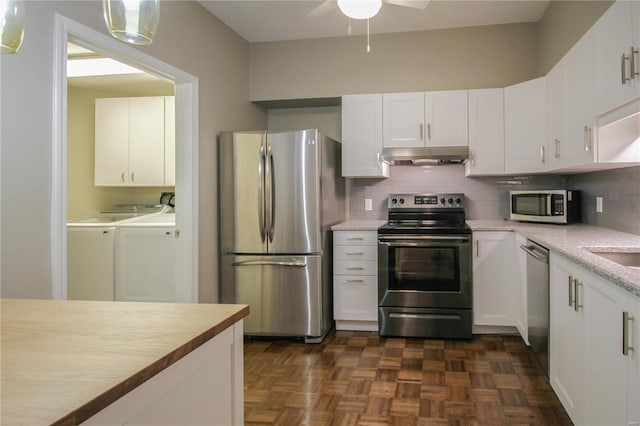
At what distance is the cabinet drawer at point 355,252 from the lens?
4.11 metres

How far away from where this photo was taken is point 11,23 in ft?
3.68

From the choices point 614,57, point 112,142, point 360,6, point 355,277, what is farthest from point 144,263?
point 614,57

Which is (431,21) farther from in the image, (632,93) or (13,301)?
(13,301)

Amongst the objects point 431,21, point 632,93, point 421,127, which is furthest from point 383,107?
point 632,93

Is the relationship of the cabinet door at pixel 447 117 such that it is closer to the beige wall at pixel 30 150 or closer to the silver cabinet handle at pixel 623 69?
the silver cabinet handle at pixel 623 69

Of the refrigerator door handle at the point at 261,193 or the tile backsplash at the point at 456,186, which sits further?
the tile backsplash at the point at 456,186

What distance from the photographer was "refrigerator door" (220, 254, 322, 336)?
153 inches

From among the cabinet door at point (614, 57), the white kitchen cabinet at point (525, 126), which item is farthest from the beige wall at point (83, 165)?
the cabinet door at point (614, 57)

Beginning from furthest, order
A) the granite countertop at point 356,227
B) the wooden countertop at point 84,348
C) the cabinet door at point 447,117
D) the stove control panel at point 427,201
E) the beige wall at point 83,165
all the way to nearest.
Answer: the beige wall at point 83,165, the stove control panel at point 427,201, the cabinet door at point 447,117, the granite countertop at point 356,227, the wooden countertop at point 84,348

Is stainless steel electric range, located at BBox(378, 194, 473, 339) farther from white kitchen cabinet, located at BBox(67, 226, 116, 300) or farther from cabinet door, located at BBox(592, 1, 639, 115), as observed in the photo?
white kitchen cabinet, located at BBox(67, 226, 116, 300)

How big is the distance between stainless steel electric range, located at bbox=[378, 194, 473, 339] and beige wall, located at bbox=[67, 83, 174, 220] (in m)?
2.45

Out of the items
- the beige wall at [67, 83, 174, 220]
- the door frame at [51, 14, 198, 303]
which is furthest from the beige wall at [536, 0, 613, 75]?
the beige wall at [67, 83, 174, 220]

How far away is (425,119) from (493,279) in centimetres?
144

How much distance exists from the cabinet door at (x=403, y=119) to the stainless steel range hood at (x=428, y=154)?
11cm
